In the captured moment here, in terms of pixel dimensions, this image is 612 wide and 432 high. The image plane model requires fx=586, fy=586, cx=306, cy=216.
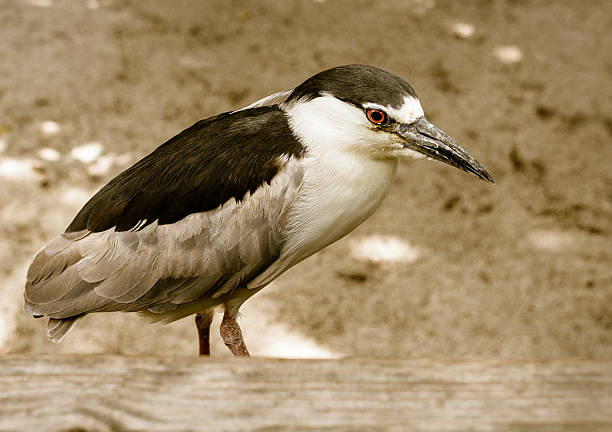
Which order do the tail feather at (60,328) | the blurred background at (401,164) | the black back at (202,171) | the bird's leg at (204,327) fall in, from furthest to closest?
the blurred background at (401,164) < the bird's leg at (204,327) < the tail feather at (60,328) < the black back at (202,171)

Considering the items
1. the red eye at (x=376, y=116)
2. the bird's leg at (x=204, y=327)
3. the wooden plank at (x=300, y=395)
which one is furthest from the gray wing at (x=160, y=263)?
the wooden plank at (x=300, y=395)

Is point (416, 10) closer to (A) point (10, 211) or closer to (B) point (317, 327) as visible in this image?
(B) point (317, 327)

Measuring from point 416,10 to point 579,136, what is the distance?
169cm

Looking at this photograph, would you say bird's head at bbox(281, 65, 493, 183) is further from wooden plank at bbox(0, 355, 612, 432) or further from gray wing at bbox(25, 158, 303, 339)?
wooden plank at bbox(0, 355, 612, 432)

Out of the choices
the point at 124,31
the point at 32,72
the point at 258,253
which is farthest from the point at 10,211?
the point at 258,253

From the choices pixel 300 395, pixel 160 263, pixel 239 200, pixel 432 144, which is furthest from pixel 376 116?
pixel 300 395

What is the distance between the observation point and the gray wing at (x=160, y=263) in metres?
1.68

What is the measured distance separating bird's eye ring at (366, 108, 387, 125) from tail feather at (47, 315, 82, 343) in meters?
1.06

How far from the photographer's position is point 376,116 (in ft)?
5.04

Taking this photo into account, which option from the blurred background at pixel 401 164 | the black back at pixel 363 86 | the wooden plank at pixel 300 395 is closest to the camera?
the wooden plank at pixel 300 395

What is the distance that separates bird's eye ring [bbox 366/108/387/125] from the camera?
1525 millimetres

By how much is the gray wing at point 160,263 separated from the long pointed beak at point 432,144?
1.31 ft

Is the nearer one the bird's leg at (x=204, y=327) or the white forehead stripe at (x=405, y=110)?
the white forehead stripe at (x=405, y=110)

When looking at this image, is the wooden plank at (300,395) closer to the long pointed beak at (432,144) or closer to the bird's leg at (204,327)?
the long pointed beak at (432,144)
